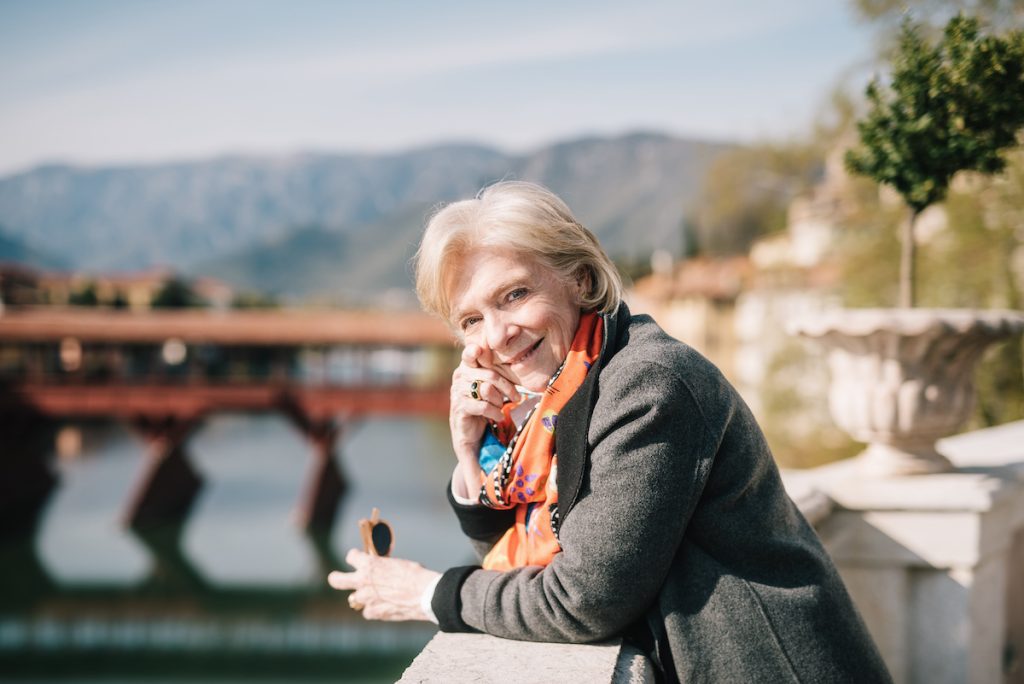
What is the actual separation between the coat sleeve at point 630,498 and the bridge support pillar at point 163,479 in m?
24.6

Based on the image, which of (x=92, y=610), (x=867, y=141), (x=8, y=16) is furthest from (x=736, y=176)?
(x=8, y=16)

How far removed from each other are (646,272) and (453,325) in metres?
50.9

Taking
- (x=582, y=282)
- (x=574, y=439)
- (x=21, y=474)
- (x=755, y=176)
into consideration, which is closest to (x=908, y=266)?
(x=582, y=282)

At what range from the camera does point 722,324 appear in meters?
31.5

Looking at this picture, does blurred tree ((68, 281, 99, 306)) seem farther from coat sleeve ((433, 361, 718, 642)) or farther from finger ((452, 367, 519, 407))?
coat sleeve ((433, 361, 718, 642))

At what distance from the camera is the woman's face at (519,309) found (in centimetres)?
147

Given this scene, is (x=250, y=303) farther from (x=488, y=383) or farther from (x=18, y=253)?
(x=18, y=253)

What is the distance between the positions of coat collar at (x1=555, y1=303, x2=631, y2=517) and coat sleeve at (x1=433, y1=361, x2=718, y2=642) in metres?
0.01

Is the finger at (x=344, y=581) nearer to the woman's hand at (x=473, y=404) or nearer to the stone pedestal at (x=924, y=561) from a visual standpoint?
the woman's hand at (x=473, y=404)

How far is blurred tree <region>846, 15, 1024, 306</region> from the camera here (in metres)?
2.17

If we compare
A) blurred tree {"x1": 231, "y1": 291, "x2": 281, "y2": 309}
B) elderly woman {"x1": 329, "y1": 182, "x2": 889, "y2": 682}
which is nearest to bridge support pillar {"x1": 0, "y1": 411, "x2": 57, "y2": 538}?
→ elderly woman {"x1": 329, "y1": 182, "x2": 889, "y2": 682}

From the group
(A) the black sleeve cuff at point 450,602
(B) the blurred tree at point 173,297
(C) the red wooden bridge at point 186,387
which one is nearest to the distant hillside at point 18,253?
(B) the blurred tree at point 173,297

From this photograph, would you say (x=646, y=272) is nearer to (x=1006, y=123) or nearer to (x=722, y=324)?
(x=722, y=324)

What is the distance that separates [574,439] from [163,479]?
84.7ft
